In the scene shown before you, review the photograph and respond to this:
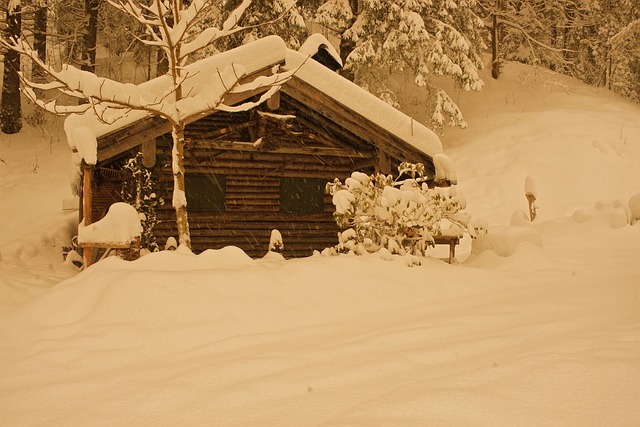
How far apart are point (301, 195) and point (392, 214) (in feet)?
15.0

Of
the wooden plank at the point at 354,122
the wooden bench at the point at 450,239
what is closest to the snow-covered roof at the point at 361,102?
the wooden plank at the point at 354,122

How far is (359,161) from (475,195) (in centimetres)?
717

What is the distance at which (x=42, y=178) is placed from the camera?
18.1 m

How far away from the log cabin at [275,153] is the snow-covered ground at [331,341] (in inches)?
107

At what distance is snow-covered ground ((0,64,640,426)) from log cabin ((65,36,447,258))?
2.71m

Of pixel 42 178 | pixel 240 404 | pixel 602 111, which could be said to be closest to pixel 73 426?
pixel 240 404

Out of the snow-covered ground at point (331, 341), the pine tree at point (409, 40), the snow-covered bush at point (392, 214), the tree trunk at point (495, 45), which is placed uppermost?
the tree trunk at point (495, 45)

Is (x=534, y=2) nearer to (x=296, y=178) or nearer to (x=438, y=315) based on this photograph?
(x=296, y=178)

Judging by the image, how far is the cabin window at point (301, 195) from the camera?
11.9 metres

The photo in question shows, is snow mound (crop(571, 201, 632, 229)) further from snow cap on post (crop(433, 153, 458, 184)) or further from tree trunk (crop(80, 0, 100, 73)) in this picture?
tree trunk (crop(80, 0, 100, 73))

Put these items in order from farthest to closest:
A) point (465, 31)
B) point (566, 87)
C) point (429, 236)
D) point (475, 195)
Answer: point (566, 87)
point (465, 31)
point (475, 195)
point (429, 236)

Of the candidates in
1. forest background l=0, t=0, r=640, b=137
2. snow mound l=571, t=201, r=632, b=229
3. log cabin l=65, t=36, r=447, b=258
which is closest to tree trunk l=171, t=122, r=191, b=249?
log cabin l=65, t=36, r=447, b=258

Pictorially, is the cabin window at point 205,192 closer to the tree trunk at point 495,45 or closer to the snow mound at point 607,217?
the snow mound at point 607,217

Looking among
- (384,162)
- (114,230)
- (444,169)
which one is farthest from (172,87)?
(444,169)
